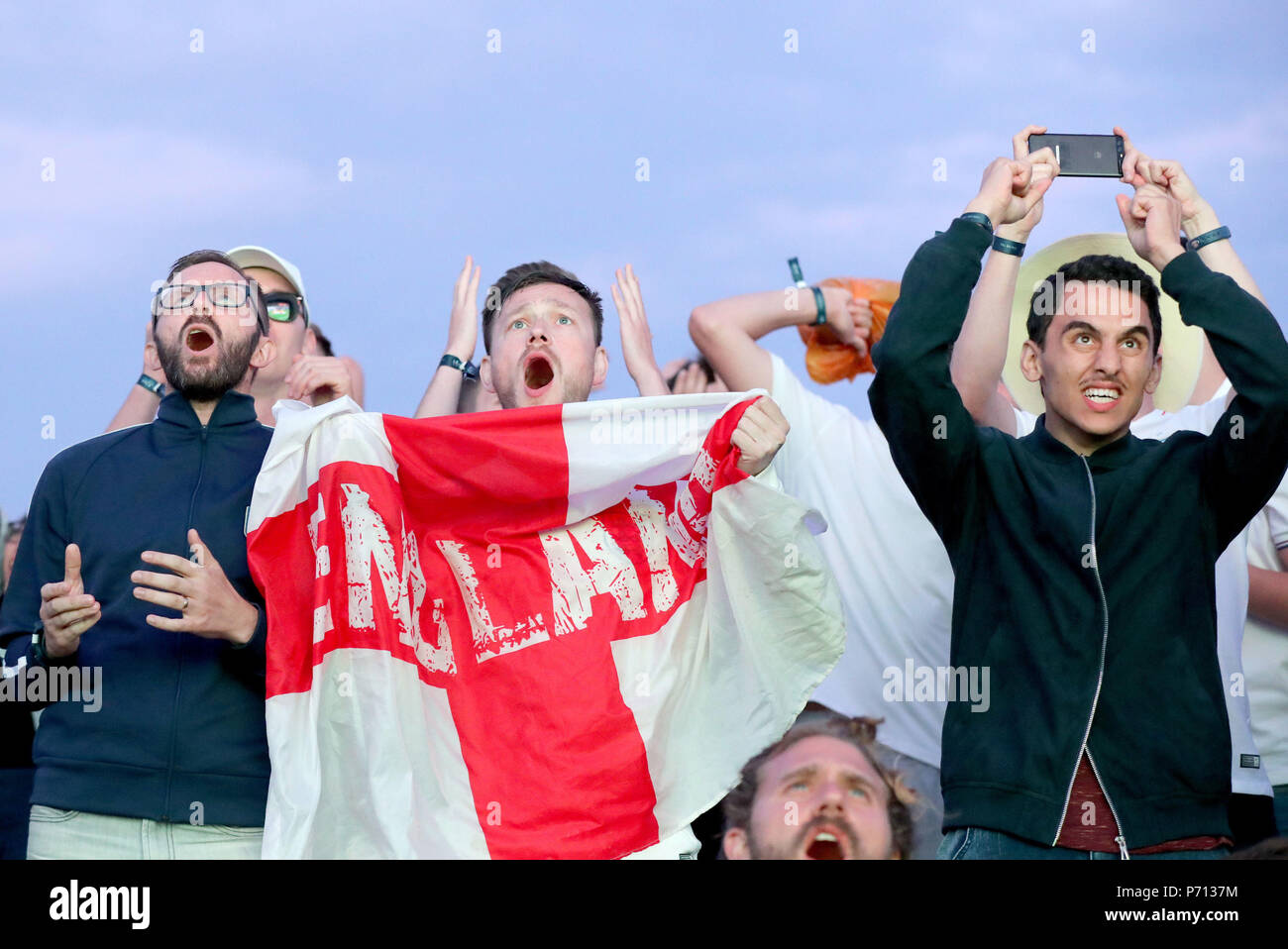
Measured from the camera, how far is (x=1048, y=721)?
4164 millimetres

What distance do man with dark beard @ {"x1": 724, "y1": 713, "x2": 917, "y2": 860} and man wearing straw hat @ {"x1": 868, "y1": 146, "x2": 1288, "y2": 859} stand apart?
801 millimetres

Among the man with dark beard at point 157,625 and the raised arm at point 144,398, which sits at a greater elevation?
the raised arm at point 144,398

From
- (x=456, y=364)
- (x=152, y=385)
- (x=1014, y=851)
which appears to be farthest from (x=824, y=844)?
(x=152, y=385)

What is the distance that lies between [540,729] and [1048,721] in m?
1.33

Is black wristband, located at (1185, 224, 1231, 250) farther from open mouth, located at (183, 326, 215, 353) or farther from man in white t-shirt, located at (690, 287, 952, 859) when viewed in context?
open mouth, located at (183, 326, 215, 353)

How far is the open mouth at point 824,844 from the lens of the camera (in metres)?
5.05

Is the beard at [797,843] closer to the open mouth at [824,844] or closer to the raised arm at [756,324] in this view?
the open mouth at [824,844]

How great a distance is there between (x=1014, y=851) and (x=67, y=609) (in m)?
2.40

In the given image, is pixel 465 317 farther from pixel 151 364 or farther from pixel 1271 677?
pixel 1271 677

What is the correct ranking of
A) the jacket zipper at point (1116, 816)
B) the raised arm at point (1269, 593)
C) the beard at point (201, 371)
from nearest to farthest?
the jacket zipper at point (1116, 816), the beard at point (201, 371), the raised arm at point (1269, 593)

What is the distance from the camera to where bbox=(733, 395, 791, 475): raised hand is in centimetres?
443

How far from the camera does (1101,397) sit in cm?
454

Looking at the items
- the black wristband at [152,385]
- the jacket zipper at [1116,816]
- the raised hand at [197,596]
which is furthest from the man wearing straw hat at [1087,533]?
the black wristband at [152,385]

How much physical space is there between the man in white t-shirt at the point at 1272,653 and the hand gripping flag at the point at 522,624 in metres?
1.57
